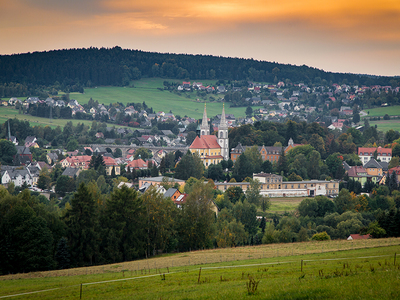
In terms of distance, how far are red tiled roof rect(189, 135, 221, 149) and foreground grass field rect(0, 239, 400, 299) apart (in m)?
73.8

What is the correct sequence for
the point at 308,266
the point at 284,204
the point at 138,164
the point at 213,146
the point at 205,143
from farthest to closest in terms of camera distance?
1. the point at 213,146
2. the point at 205,143
3. the point at 138,164
4. the point at 284,204
5. the point at 308,266

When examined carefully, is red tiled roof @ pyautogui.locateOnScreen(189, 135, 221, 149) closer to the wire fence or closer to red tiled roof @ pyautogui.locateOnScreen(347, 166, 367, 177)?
red tiled roof @ pyautogui.locateOnScreen(347, 166, 367, 177)

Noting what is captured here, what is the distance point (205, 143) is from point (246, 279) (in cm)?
8431

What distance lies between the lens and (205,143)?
10125 cm

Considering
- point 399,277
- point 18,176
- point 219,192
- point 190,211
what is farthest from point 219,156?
point 399,277

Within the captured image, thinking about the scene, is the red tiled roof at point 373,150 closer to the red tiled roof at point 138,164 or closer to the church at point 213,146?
the church at point 213,146

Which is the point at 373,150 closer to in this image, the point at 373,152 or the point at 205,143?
the point at 373,152

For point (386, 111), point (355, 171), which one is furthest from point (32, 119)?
point (386, 111)

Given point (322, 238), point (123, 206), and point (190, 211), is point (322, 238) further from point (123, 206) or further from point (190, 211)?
point (123, 206)

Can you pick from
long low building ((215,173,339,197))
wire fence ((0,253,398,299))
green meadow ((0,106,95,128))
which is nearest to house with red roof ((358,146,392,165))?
long low building ((215,173,339,197))

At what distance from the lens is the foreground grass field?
13.6 m

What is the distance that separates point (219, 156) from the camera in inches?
3969

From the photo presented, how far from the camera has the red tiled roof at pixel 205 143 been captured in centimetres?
10056

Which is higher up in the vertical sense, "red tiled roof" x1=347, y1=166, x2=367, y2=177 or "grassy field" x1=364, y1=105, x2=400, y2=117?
"grassy field" x1=364, y1=105, x2=400, y2=117
